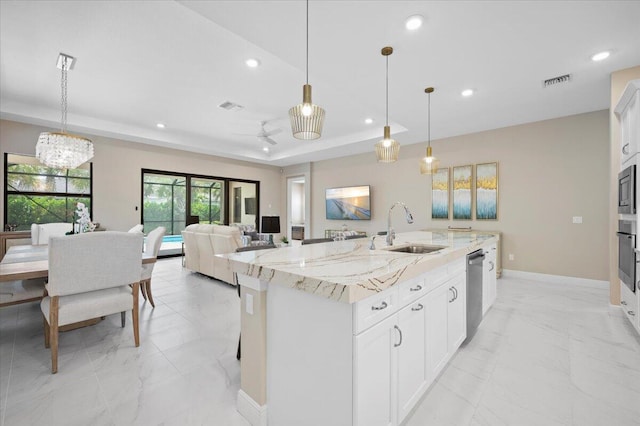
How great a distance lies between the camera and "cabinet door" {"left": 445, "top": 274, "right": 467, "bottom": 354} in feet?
6.61

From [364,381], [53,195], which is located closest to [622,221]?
[364,381]

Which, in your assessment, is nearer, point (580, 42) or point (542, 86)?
point (580, 42)

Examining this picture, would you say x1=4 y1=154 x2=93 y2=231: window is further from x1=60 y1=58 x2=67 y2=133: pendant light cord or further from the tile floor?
the tile floor

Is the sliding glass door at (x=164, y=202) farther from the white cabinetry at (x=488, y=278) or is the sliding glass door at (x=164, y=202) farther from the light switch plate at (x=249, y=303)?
the white cabinetry at (x=488, y=278)

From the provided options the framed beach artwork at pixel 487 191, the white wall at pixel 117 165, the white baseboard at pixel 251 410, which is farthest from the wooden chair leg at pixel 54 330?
the framed beach artwork at pixel 487 191

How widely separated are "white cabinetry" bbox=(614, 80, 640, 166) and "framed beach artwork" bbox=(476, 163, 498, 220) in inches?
79.9

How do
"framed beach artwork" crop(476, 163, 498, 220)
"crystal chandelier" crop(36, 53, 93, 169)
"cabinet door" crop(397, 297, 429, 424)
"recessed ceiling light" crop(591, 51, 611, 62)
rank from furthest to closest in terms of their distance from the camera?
"framed beach artwork" crop(476, 163, 498, 220) < "crystal chandelier" crop(36, 53, 93, 169) < "recessed ceiling light" crop(591, 51, 611, 62) < "cabinet door" crop(397, 297, 429, 424)

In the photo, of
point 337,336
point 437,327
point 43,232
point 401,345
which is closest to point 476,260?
point 437,327

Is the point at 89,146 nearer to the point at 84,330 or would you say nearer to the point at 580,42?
the point at 84,330

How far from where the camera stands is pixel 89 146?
12.8ft

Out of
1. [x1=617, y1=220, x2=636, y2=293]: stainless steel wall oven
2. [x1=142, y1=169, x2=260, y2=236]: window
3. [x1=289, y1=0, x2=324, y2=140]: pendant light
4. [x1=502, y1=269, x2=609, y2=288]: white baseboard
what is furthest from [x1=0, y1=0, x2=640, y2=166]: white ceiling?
[x1=502, y1=269, x2=609, y2=288]: white baseboard

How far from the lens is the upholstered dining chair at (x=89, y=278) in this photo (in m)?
2.07

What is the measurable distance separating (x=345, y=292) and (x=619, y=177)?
3.77m

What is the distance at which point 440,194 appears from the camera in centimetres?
574
